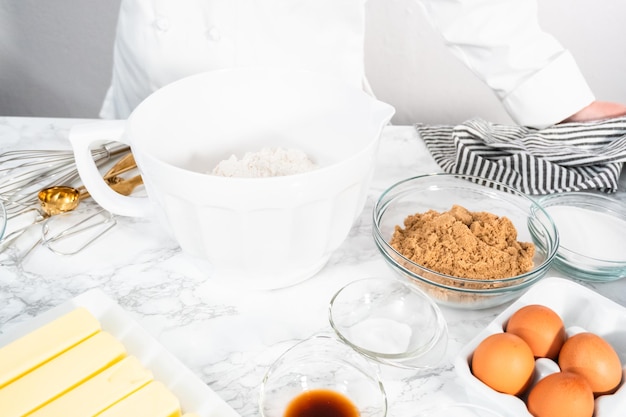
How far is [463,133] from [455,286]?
16.8 inches

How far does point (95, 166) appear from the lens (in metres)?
0.76

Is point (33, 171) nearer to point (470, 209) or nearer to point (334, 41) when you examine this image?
point (334, 41)

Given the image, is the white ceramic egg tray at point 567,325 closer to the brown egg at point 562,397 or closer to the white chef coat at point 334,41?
the brown egg at point 562,397

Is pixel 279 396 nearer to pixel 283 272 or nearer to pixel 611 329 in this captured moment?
pixel 283 272

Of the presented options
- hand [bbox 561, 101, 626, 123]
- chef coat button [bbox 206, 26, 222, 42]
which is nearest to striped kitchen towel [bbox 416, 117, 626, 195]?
hand [bbox 561, 101, 626, 123]

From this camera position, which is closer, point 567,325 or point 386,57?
point 567,325

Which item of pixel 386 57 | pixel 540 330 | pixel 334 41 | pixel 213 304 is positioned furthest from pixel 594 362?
pixel 386 57

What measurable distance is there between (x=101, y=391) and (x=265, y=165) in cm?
34

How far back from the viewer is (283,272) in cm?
73

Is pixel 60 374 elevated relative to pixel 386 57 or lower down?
elevated

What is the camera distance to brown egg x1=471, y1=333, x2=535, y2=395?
1.93 feet

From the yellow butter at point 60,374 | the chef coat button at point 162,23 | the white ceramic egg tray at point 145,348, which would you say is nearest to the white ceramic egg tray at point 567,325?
the white ceramic egg tray at point 145,348

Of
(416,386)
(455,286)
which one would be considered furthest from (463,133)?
(416,386)

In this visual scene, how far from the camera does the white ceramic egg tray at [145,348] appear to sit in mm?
584
